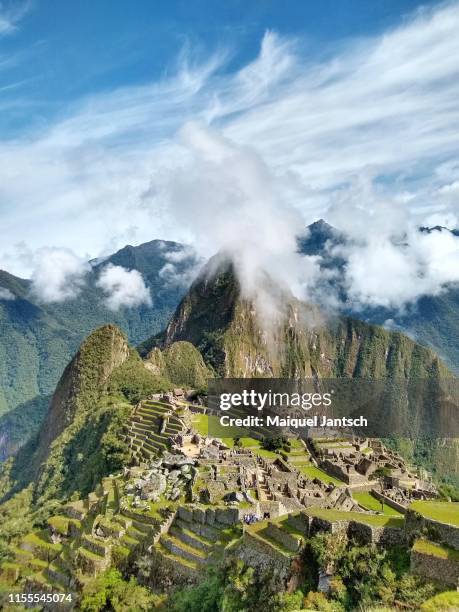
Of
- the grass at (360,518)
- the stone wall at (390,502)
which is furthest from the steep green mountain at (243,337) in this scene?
the grass at (360,518)

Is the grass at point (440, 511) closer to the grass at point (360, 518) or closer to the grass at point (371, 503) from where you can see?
the grass at point (360, 518)

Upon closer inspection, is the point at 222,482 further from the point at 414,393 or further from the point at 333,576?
the point at 414,393

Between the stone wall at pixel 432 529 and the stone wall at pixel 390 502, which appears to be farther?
the stone wall at pixel 390 502

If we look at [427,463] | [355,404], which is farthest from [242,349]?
[355,404]

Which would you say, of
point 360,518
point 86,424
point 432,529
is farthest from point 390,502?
point 86,424

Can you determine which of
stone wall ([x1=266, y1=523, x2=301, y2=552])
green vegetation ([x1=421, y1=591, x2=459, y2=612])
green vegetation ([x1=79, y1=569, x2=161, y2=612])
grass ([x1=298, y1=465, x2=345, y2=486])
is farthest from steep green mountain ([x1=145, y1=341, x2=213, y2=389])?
green vegetation ([x1=421, y1=591, x2=459, y2=612])

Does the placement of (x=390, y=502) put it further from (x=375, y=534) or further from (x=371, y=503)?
(x=375, y=534)
